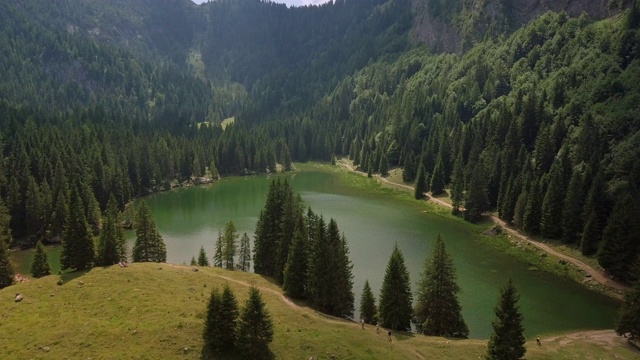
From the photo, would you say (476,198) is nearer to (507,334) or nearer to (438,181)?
(438,181)

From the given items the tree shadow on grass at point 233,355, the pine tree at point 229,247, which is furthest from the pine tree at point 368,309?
the pine tree at point 229,247

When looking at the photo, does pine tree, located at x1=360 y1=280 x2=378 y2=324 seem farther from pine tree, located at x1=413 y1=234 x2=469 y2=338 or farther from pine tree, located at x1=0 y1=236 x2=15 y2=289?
pine tree, located at x1=0 y1=236 x2=15 y2=289

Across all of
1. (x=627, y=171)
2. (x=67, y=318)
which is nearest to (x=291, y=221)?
(x=67, y=318)

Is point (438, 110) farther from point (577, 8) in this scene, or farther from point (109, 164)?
point (109, 164)

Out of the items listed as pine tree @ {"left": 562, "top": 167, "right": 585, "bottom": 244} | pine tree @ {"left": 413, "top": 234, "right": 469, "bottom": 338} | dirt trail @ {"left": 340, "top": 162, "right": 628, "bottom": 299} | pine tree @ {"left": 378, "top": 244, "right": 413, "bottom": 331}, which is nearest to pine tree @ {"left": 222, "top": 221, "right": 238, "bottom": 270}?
pine tree @ {"left": 378, "top": 244, "right": 413, "bottom": 331}

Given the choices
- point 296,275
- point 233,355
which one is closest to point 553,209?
point 296,275

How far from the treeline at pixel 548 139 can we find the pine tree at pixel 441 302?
36012mm

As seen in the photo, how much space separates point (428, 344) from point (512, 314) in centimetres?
1056

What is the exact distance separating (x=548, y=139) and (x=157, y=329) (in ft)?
362

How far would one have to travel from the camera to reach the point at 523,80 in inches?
6476

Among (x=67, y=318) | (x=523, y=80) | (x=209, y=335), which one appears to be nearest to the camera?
(x=209, y=335)

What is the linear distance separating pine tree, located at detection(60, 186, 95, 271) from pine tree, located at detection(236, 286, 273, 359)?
3409cm

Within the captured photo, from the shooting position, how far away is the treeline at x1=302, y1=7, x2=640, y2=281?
8931cm

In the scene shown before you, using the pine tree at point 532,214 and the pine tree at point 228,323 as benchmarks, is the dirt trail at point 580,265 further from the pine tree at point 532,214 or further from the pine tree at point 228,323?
the pine tree at point 228,323
